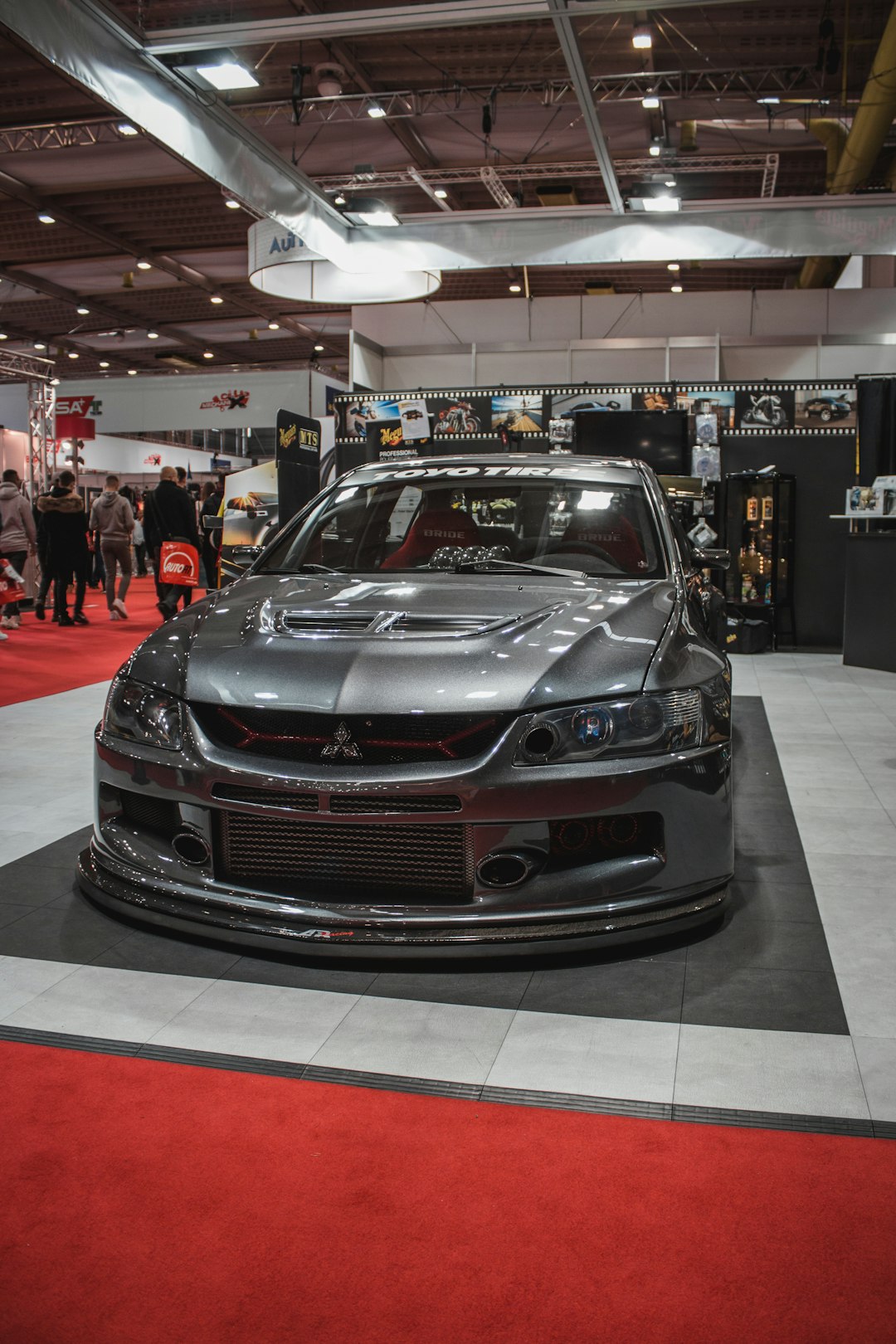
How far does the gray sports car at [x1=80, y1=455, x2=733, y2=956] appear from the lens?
2.44 meters

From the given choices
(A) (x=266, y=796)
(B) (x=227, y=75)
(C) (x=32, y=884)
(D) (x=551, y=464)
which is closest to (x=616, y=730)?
(A) (x=266, y=796)

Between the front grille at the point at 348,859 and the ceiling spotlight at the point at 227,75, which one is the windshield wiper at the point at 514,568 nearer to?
the front grille at the point at 348,859

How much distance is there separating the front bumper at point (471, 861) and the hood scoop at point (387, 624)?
0.36 meters

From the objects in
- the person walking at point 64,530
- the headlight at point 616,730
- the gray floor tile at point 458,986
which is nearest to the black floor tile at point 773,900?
the headlight at point 616,730

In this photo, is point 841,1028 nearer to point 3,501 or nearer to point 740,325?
point 3,501

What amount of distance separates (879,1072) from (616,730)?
34.0 inches

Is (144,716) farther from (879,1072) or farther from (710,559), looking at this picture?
(710,559)

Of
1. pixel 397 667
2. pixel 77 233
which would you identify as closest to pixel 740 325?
pixel 77 233

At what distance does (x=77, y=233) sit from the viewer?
629 inches

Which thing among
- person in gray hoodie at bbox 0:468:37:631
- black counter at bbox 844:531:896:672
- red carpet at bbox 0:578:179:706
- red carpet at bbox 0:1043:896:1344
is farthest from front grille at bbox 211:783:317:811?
person in gray hoodie at bbox 0:468:37:631

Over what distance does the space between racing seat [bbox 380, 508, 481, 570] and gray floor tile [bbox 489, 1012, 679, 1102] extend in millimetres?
1608

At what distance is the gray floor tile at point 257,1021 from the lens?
2.26 metres

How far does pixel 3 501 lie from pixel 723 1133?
34.4 feet

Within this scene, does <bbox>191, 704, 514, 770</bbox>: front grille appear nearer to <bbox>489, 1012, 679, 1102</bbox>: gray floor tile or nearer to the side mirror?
<bbox>489, 1012, 679, 1102</bbox>: gray floor tile
